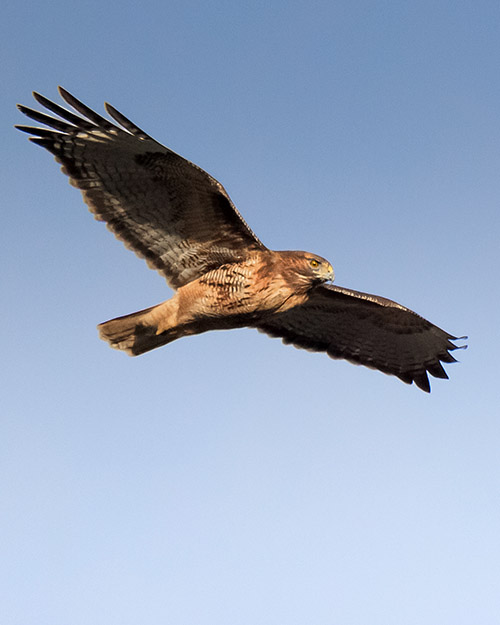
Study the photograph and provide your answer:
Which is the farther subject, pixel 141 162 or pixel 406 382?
pixel 406 382

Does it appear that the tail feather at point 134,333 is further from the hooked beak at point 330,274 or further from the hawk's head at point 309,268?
the hooked beak at point 330,274

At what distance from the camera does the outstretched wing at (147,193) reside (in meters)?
8.05

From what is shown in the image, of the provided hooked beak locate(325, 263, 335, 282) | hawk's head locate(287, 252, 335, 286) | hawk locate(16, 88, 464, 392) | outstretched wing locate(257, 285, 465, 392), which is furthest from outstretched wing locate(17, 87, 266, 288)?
outstretched wing locate(257, 285, 465, 392)

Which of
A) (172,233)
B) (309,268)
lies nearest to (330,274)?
(309,268)

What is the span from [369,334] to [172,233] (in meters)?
3.52

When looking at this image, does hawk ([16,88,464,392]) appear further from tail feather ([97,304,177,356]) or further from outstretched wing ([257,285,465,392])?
outstretched wing ([257,285,465,392])

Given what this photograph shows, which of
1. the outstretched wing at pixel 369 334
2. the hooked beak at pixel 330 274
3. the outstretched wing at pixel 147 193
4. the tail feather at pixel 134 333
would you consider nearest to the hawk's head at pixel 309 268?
the hooked beak at pixel 330 274

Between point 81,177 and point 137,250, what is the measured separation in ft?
3.30

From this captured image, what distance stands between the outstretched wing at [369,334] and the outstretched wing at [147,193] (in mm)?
1949

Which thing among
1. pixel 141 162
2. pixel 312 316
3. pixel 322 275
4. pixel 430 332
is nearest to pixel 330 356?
pixel 312 316

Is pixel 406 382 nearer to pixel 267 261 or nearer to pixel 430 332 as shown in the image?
pixel 430 332

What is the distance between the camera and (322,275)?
824 cm

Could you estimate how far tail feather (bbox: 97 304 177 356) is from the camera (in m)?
8.80

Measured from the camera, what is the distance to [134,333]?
29.1 ft
